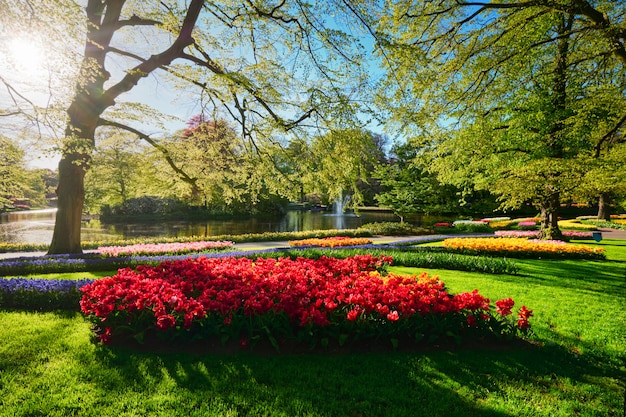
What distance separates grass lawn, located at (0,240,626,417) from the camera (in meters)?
2.92

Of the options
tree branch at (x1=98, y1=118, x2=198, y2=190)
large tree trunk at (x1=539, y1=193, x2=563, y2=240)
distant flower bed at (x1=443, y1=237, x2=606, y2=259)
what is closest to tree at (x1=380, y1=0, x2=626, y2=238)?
large tree trunk at (x1=539, y1=193, x2=563, y2=240)

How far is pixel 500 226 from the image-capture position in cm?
2428

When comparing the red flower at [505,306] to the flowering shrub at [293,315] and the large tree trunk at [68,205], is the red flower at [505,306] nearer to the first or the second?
the flowering shrub at [293,315]

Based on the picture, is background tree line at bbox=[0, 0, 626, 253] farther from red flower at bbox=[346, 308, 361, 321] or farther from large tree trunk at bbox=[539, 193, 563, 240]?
red flower at bbox=[346, 308, 361, 321]

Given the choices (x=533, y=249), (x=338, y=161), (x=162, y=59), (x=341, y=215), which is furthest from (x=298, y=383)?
(x=341, y=215)

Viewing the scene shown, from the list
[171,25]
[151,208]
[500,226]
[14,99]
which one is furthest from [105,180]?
[500,226]

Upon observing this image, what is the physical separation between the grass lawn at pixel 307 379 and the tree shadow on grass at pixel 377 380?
10mm

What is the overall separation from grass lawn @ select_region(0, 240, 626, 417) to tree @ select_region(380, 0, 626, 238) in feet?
16.7

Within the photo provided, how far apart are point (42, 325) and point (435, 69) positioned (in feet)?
29.2

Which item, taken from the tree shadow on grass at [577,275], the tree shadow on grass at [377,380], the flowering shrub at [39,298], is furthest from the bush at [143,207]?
the tree shadow on grass at [377,380]

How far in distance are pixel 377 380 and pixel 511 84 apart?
11.3 metres

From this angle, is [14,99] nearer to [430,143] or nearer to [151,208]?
[430,143]

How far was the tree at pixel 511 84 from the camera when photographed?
6688 mm

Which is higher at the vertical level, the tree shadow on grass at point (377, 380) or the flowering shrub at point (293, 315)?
the flowering shrub at point (293, 315)
